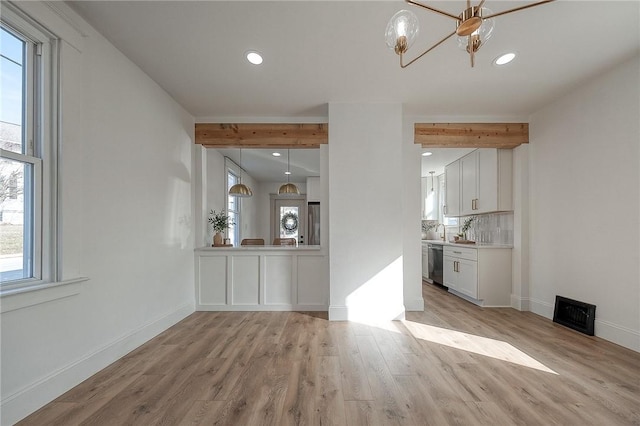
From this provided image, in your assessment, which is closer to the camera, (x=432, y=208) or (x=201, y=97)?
(x=201, y=97)

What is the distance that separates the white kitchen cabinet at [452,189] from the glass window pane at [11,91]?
5753mm

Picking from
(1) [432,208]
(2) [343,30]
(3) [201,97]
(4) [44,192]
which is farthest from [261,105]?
(1) [432,208]

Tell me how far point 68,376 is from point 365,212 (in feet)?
9.64

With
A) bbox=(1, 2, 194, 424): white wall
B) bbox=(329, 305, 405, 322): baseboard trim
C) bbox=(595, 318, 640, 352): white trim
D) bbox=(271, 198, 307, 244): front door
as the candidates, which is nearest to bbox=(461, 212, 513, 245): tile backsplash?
bbox=(595, 318, 640, 352): white trim

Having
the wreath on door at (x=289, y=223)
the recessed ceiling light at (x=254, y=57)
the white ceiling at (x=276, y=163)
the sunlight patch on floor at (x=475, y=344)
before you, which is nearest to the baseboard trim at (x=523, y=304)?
the sunlight patch on floor at (x=475, y=344)

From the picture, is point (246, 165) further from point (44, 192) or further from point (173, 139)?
point (44, 192)

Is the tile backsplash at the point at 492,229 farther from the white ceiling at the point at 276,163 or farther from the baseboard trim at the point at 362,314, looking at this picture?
the white ceiling at the point at 276,163

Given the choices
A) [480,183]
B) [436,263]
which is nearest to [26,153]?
[480,183]

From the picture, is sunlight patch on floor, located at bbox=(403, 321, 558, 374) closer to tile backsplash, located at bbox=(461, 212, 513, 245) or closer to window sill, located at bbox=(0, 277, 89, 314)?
tile backsplash, located at bbox=(461, 212, 513, 245)

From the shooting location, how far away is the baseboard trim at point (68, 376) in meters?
1.60

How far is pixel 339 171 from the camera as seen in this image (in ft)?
11.3

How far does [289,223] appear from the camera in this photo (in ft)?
29.9

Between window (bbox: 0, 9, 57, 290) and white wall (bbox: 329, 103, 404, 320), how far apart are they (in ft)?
8.11

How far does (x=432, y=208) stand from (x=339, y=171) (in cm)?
448
